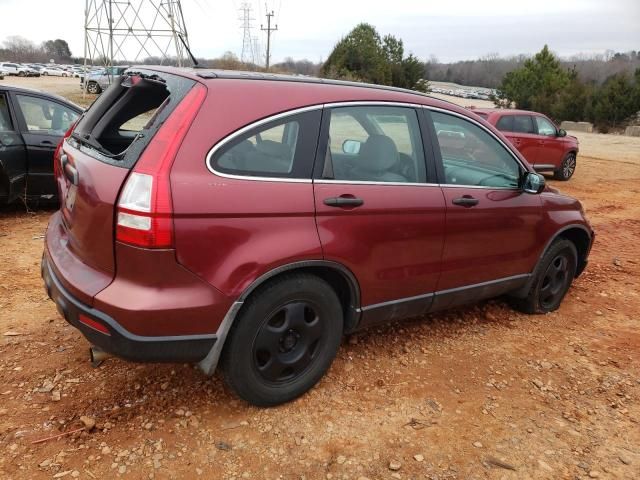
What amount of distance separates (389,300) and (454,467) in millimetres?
996

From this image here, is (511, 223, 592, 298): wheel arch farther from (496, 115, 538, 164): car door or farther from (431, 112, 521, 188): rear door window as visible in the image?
(496, 115, 538, 164): car door

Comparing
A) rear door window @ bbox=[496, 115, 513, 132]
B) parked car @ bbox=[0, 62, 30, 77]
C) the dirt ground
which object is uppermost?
parked car @ bbox=[0, 62, 30, 77]

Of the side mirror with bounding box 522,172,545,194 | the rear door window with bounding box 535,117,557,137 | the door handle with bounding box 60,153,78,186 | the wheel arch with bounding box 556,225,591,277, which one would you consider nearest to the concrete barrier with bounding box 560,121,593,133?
the rear door window with bounding box 535,117,557,137

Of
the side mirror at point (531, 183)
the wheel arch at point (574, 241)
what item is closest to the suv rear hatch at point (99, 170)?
the side mirror at point (531, 183)

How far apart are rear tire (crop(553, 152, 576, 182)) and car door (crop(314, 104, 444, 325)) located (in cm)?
1080

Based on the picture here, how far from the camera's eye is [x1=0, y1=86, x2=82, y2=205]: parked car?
579 centimetres

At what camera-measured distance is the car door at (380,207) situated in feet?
8.98

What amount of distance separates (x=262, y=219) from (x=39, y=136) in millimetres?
4837

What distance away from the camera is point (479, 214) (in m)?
3.42

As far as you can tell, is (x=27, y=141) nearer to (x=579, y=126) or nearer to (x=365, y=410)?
(x=365, y=410)

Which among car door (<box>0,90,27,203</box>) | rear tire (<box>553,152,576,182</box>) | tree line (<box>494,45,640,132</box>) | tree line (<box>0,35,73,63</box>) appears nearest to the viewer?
car door (<box>0,90,27,203</box>)

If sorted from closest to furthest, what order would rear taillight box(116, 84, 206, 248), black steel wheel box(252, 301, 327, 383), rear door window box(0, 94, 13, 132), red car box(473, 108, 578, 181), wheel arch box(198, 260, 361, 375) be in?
rear taillight box(116, 84, 206, 248)
wheel arch box(198, 260, 361, 375)
black steel wheel box(252, 301, 327, 383)
rear door window box(0, 94, 13, 132)
red car box(473, 108, 578, 181)

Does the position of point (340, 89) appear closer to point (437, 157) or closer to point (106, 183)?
point (437, 157)

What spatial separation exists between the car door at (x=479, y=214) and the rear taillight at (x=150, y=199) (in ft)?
5.71
